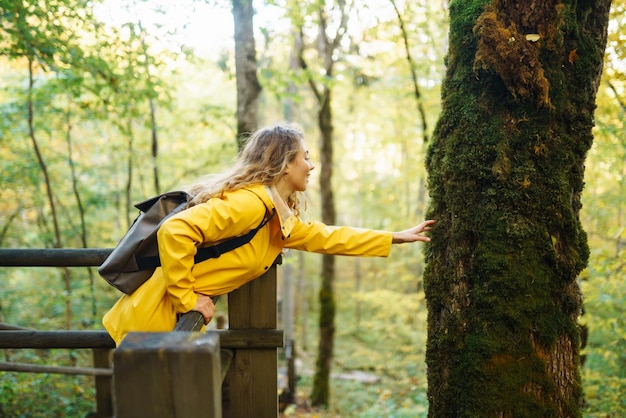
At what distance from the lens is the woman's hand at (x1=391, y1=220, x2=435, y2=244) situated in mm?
2438

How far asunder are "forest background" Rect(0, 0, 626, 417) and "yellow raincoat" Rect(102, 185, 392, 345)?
69 centimetres

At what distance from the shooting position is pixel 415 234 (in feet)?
8.66

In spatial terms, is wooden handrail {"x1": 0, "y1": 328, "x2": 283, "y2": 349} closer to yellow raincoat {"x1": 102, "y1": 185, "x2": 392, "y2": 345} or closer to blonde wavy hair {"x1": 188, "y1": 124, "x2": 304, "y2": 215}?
yellow raincoat {"x1": 102, "y1": 185, "x2": 392, "y2": 345}

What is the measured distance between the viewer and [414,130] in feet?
55.2

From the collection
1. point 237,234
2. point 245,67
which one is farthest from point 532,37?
point 245,67

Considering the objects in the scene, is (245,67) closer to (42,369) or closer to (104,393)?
(42,369)

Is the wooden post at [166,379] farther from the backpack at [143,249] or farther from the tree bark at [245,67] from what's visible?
the tree bark at [245,67]

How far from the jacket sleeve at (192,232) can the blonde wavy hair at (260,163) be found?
138 mm

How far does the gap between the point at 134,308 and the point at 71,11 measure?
5137 mm

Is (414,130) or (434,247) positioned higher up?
(414,130)

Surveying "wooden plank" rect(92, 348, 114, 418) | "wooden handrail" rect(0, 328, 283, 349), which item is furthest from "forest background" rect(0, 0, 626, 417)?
"wooden handrail" rect(0, 328, 283, 349)

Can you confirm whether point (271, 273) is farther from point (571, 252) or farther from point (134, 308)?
point (571, 252)

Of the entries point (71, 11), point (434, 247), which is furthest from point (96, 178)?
point (434, 247)

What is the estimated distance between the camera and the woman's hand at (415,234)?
2438mm
